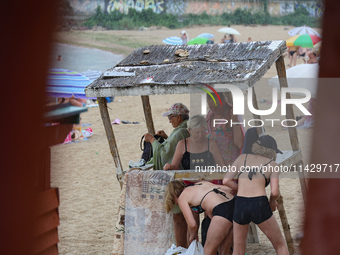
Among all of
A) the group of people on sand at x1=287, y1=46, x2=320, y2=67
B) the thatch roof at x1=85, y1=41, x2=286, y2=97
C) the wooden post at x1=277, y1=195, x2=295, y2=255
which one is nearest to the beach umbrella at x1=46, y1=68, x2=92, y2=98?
the thatch roof at x1=85, y1=41, x2=286, y2=97

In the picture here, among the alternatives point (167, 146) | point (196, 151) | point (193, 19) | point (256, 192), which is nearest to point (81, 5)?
point (256, 192)

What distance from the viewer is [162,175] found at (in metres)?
2.73

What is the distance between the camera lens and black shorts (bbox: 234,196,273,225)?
2.44m

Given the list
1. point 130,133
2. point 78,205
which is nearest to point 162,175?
point 78,205

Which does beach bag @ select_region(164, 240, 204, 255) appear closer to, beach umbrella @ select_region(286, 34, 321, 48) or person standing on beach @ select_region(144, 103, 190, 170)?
person standing on beach @ select_region(144, 103, 190, 170)

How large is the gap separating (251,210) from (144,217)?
85 centimetres

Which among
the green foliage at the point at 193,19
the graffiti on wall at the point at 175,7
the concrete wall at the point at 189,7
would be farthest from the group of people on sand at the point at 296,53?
the graffiti on wall at the point at 175,7

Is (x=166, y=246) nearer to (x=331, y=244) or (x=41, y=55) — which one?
(x=331, y=244)

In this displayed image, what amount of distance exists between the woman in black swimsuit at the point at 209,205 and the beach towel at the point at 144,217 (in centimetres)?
9

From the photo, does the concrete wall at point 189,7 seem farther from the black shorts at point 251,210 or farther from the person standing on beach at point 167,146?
the black shorts at point 251,210

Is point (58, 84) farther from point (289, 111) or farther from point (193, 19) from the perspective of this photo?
point (193, 19)

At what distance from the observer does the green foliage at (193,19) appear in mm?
23986

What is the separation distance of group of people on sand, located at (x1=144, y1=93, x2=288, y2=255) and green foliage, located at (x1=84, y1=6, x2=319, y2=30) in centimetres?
2035

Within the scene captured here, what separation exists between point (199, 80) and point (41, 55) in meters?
2.00
